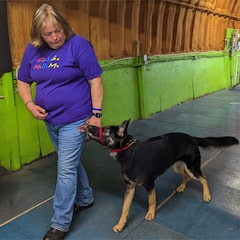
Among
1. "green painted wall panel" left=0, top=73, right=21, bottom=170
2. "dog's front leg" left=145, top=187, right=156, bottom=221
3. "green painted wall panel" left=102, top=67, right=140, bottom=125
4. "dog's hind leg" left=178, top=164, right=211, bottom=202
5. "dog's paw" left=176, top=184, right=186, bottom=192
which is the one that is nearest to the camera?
"dog's front leg" left=145, top=187, right=156, bottom=221

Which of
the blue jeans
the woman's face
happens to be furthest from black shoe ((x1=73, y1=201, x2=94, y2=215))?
the woman's face

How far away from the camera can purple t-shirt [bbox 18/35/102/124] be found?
2.17 metres

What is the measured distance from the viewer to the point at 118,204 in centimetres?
303

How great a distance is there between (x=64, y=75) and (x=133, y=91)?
12.9 ft

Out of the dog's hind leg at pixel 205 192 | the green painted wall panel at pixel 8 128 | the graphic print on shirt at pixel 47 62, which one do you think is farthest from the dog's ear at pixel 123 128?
the green painted wall panel at pixel 8 128

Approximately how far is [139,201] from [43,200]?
96 centimetres

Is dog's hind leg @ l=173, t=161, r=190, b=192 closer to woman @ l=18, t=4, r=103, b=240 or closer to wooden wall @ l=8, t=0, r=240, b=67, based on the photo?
woman @ l=18, t=4, r=103, b=240

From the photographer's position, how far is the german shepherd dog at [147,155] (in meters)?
2.44

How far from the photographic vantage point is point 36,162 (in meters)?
4.10

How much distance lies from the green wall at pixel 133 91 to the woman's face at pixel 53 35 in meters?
1.69

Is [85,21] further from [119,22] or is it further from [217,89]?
[217,89]

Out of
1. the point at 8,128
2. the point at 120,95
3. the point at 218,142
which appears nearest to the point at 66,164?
the point at 218,142

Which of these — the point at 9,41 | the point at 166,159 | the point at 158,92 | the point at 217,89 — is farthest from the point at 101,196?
the point at 217,89

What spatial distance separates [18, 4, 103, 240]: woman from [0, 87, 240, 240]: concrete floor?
346 mm
